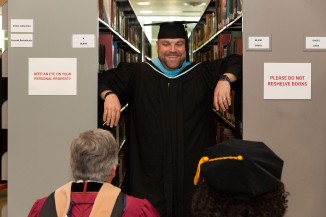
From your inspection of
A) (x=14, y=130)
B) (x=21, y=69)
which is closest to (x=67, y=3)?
(x=21, y=69)

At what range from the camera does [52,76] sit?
323 cm

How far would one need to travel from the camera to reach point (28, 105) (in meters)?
3.23

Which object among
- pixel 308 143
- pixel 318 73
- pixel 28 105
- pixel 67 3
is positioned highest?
pixel 67 3

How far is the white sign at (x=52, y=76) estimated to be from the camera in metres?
3.23

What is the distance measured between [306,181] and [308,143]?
248 mm

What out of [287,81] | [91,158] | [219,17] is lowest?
[91,158]

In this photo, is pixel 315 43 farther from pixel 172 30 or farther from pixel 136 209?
pixel 136 209

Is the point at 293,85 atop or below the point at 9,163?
atop

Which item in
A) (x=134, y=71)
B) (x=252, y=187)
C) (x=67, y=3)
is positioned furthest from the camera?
(x=134, y=71)

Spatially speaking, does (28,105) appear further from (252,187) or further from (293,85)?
(252,187)

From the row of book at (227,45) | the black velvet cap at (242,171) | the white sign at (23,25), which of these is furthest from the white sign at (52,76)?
the black velvet cap at (242,171)

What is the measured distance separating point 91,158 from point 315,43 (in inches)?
70.6

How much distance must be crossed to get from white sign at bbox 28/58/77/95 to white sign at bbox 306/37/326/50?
150cm

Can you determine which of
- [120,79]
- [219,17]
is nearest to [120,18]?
[219,17]
